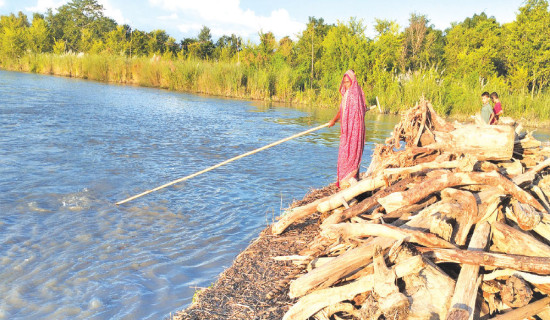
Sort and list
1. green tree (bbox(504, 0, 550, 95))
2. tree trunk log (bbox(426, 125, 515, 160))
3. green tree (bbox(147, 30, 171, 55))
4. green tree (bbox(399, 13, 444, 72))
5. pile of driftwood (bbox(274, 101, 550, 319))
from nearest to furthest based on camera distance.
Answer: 1. pile of driftwood (bbox(274, 101, 550, 319))
2. tree trunk log (bbox(426, 125, 515, 160))
3. green tree (bbox(504, 0, 550, 95))
4. green tree (bbox(399, 13, 444, 72))
5. green tree (bbox(147, 30, 171, 55))

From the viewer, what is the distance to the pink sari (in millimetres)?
5508

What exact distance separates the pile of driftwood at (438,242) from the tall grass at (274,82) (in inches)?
598

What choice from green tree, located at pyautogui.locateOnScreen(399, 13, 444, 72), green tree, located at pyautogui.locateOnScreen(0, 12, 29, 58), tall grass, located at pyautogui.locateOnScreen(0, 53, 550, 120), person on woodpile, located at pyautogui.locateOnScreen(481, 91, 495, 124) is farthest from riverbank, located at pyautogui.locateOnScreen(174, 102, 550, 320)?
green tree, located at pyautogui.locateOnScreen(0, 12, 29, 58)

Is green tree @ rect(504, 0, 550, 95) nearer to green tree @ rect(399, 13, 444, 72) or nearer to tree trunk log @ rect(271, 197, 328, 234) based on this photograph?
green tree @ rect(399, 13, 444, 72)

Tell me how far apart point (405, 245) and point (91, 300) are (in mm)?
2757

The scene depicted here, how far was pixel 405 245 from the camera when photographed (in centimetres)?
307

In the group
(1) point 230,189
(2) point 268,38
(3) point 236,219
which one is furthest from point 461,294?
(2) point 268,38

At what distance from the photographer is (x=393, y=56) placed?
2291 cm

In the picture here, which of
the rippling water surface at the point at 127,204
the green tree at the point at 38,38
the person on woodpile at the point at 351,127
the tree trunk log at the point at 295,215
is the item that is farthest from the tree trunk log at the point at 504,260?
the green tree at the point at 38,38

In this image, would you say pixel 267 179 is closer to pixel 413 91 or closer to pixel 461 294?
pixel 461 294

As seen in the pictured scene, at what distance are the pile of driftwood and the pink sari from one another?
1153 mm

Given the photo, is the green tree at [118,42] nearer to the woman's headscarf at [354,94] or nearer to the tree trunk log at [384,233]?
the woman's headscarf at [354,94]

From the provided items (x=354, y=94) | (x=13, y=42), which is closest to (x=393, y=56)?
(x=354, y=94)

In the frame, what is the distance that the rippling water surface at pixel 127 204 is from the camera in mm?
4039
